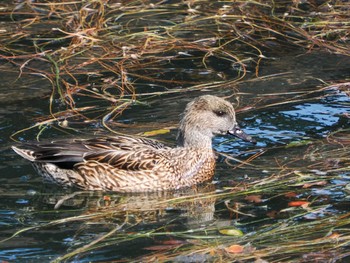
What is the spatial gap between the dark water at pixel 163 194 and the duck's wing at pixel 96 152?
0.26 meters

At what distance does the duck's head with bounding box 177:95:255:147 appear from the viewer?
955cm

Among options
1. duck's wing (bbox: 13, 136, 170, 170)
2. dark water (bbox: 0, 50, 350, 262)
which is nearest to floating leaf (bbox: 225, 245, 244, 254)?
dark water (bbox: 0, 50, 350, 262)

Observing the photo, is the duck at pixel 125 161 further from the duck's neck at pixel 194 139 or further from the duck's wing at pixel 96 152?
the duck's neck at pixel 194 139

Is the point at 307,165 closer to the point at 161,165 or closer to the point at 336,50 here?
the point at 161,165

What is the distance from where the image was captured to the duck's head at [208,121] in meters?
9.55

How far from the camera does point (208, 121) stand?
9.56 meters

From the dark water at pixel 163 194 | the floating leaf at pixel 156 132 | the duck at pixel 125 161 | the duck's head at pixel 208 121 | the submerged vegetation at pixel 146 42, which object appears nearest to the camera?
the dark water at pixel 163 194

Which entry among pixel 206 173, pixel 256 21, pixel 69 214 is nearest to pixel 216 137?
pixel 206 173

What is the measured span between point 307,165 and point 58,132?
2572 millimetres

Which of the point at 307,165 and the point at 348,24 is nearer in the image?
the point at 307,165

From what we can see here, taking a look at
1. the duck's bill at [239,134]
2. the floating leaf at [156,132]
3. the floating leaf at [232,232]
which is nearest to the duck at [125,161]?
the duck's bill at [239,134]

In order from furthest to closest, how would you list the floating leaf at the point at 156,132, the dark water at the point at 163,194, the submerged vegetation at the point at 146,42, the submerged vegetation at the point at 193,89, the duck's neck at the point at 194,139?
the submerged vegetation at the point at 146,42, the floating leaf at the point at 156,132, the duck's neck at the point at 194,139, the dark water at the point at 163,194, the submerged vegetation at the point at 193,89

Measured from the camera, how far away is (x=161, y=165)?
939 cm

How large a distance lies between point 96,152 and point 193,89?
2.30 meters
